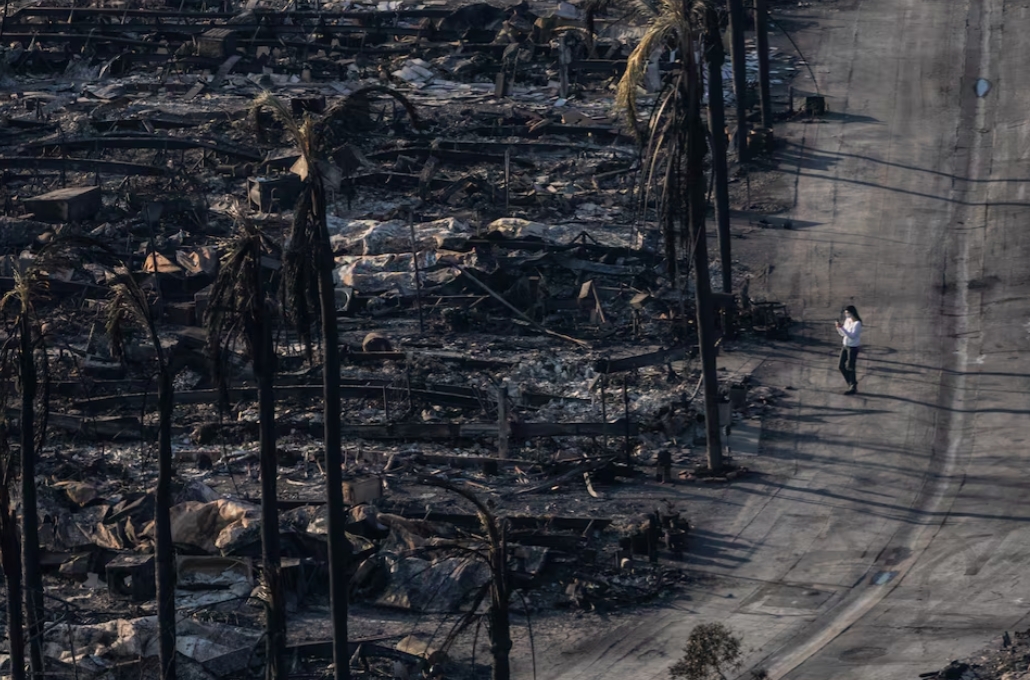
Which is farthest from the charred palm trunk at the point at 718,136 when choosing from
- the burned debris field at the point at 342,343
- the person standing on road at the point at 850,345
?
the person standing on road at the point at 850,345

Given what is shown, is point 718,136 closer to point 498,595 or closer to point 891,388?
point 891,388

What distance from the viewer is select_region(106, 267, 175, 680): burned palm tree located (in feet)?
72.5

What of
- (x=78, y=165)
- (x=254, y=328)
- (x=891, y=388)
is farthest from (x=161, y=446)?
(x=78, y=165)

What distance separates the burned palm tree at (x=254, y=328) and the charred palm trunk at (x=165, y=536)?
2.05ft

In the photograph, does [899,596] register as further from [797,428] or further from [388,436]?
[388,436]

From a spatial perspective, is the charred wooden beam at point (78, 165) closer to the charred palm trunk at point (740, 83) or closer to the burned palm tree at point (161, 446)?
the charred palm trunk at point (740, 83)

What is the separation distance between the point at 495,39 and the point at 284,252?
29.4m

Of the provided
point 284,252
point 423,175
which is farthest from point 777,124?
point 284,252

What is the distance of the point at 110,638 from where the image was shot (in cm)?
2642

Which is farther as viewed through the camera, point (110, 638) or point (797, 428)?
point (797, 428)

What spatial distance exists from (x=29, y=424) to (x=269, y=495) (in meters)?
2.65

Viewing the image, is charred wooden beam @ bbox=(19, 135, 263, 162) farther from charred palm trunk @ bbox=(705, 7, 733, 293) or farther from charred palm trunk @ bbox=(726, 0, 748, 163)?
charred palm trunk @ bbox=(705, 7, 733, 293)

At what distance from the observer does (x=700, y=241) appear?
30.0 meters

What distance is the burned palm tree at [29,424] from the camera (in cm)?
2270
